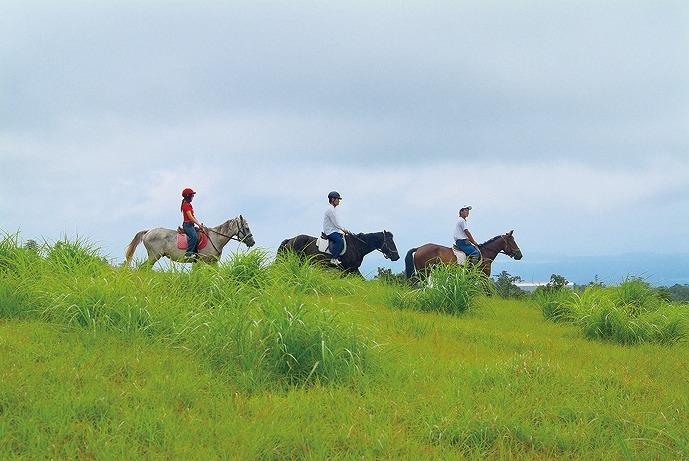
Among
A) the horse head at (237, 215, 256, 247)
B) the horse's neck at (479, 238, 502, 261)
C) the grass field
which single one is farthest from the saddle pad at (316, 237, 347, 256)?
the grass field

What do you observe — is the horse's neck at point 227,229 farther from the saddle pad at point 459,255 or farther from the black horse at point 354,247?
the saddle pad at point 459,255

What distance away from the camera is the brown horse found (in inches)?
695

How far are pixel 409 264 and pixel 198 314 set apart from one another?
1055 cm

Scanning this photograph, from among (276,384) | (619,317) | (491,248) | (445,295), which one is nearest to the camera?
(276,384)

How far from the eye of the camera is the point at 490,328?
11.5m

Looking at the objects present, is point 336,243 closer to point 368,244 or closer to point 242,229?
point 368,244

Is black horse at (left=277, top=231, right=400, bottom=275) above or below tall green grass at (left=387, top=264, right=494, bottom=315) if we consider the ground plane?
above

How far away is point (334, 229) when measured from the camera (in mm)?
17625

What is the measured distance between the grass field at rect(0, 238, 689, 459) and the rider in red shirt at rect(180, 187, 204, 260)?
588cm

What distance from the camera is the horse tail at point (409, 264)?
708 inches

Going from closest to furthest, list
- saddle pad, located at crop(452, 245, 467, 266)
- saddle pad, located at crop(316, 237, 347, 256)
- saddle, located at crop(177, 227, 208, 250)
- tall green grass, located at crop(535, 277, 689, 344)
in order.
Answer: tall green grass, located at crop(535, 277, 689, 344)
saddle, located at crop(177, 227, 208, 250)
saddle pad, located at crop(452, 245, 467, 266)
saddle pad, located at crop(316, 237, 347, 256)

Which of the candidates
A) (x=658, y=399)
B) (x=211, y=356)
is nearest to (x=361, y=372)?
(x=211, y=356)

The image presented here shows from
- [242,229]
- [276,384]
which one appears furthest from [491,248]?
[276,384]

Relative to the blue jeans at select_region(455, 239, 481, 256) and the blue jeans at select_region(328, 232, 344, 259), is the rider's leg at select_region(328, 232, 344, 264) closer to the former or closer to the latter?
the blue jeans at select_region(328, 232, 344, 259)
